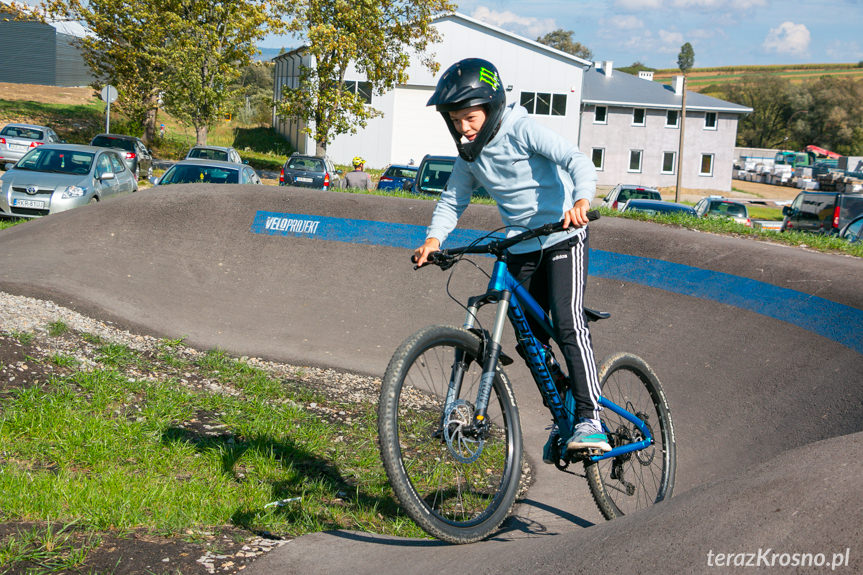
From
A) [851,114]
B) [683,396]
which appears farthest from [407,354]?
[851,114]

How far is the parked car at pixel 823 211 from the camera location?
735 inches

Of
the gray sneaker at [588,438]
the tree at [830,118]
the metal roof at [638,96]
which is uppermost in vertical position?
the tree at [830,118]

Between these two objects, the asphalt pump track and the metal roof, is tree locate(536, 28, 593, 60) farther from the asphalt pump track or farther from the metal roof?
the asphalt pump track

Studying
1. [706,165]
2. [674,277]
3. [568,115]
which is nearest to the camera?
[674,277]

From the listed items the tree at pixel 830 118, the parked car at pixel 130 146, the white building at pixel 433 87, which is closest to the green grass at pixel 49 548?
the parked car at pixel 130 146

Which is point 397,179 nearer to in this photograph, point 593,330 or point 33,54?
point 593,330

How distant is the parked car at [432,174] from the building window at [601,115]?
38.9 m

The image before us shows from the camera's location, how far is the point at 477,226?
1084cm

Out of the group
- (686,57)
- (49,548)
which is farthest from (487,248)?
(686,57)

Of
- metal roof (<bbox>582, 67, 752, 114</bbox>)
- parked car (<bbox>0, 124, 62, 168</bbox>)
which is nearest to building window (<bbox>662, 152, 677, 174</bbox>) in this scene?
metal roof (<bbox>582, 67, 752, 114</bbox>)

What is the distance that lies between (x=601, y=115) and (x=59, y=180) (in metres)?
43.7

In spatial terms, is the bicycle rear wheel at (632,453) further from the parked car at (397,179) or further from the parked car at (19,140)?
the parked car at (19,140)

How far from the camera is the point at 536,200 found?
13.0ft

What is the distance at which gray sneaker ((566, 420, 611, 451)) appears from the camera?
3.85m
